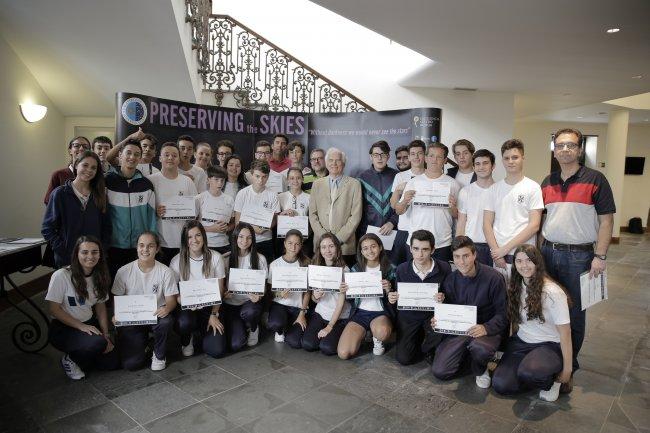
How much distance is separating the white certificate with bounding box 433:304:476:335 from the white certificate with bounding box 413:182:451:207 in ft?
2.98

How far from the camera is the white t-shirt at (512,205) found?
3.28 m

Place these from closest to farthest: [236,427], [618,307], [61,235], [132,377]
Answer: [236,427] < [132,377] < [61,235] < [618,307]

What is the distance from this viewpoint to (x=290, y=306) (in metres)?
3.96

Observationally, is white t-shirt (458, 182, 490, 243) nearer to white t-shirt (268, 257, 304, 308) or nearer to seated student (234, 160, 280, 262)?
white t-shirt (268, 257, 304, 308)

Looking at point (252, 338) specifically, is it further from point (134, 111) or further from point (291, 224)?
point (134, 111)

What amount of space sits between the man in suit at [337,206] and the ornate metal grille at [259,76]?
3052mm

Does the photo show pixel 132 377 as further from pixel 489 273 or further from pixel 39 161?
pixel 39 161

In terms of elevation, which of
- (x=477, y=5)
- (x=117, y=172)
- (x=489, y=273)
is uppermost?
(x=477, y=5)

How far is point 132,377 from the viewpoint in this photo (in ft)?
10.4

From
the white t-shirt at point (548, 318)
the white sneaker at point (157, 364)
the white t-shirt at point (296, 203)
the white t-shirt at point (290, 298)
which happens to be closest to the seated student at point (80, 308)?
the white sneaker at point (157, 364)

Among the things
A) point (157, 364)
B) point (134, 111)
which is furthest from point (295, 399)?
point (134, 111)

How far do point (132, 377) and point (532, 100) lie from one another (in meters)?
8.71

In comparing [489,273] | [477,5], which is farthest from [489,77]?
[489,273]

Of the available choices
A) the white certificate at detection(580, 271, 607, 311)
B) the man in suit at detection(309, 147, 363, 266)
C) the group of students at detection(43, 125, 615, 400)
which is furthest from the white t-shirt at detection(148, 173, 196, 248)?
the white certificate at detection(580, 271, 607, 311)
